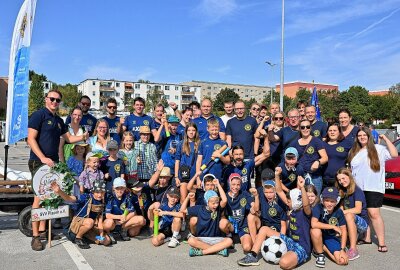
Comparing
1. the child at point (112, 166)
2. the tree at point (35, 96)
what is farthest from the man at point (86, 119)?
the tree at point (35, 96)

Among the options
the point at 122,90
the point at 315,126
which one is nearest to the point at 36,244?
the point at 315,126

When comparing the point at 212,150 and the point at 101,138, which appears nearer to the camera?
the point at 212,150

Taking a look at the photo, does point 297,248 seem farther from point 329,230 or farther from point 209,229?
point 209,229

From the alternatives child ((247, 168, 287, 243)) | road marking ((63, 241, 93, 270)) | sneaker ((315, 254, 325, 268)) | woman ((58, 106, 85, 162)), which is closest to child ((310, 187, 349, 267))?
sneaker ((315, 254, 325, 268))

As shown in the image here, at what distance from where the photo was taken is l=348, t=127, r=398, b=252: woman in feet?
17.6

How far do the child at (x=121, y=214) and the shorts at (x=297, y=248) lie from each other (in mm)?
2127

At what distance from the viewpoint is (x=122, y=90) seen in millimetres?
99875

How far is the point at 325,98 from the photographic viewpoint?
230 feet

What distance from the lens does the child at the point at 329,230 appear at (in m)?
4.67

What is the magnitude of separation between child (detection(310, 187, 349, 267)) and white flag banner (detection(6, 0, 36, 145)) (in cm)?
484

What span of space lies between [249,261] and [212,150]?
185cm

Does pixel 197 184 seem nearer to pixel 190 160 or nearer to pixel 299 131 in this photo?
pixel 190 160

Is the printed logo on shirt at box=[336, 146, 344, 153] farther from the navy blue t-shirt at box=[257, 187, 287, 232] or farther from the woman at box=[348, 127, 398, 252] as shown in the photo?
the navy blue t-shirt at box=[257, 187, 287, 232]

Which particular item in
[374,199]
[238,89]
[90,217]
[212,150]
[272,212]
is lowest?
[90,217]
